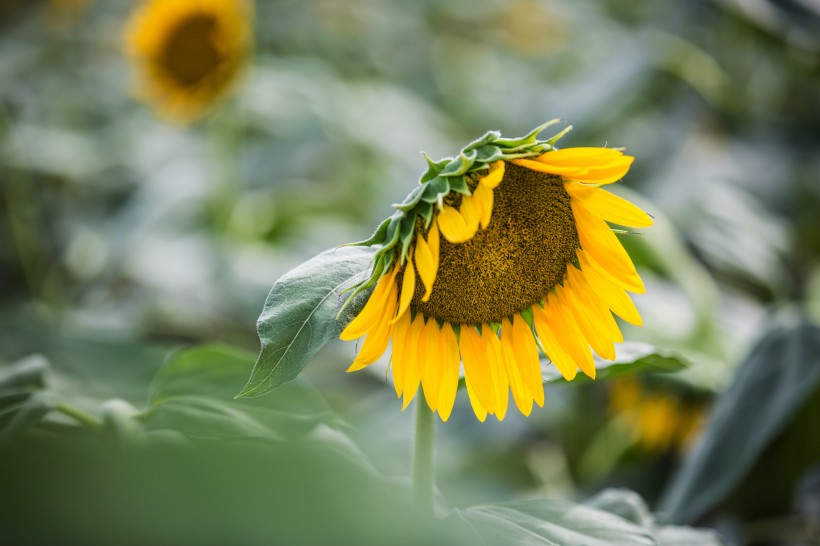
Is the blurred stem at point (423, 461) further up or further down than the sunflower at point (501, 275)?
further down

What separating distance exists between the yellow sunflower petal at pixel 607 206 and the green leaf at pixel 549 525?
0.22m

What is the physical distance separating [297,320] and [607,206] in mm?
225

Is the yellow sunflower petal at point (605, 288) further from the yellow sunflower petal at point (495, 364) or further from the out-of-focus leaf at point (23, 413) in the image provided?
the out-of-focus leaf at point (23, 413)

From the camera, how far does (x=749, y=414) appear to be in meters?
0.89

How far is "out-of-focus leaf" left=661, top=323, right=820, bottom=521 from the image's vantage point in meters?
0.85

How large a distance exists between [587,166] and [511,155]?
5 centimetres

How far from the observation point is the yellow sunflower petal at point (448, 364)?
54cm

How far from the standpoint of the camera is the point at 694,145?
1743 mm

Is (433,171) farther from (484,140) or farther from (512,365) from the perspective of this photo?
(512,365)

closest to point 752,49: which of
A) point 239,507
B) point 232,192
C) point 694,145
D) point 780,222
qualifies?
point 694,145

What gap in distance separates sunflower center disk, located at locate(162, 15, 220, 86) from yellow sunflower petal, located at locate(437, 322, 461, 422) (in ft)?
3.96

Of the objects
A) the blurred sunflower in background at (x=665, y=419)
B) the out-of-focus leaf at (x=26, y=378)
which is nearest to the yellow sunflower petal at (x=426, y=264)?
the out-of-focus leaf at (x=26, y=378)

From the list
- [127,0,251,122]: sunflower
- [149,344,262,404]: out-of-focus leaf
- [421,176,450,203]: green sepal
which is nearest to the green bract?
[421,176,450,203]: green sepal

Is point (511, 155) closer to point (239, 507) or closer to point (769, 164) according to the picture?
point (239, 507)
